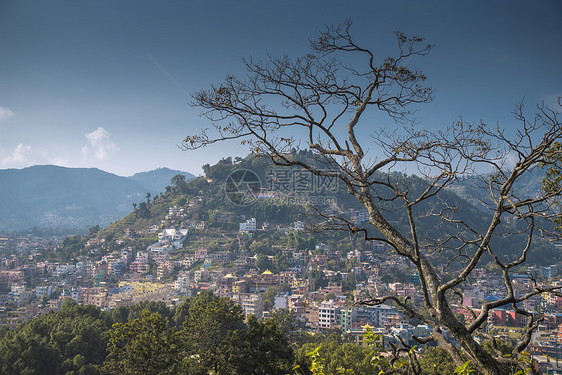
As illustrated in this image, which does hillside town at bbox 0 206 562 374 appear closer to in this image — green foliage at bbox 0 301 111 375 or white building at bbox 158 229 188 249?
white building at bbox 158 229 188 249

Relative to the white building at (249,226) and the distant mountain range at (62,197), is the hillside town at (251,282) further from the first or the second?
the distant mountain range at (62,197)

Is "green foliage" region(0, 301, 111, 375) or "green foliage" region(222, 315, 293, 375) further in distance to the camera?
"green foliage" region(0, 301, 111, 375)

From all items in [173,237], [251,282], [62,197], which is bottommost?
[251,282]

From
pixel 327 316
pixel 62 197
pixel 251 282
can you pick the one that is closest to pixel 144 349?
pixel 327 316

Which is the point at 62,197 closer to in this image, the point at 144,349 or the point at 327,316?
the point at 327,316

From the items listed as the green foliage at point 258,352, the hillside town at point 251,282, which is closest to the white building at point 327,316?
the hillside town at point 251,282

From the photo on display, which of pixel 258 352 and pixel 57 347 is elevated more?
pixel 258 352

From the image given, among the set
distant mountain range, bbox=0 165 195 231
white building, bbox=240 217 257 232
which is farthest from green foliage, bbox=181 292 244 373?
distant mountain range, bbox=0 165 195 231
